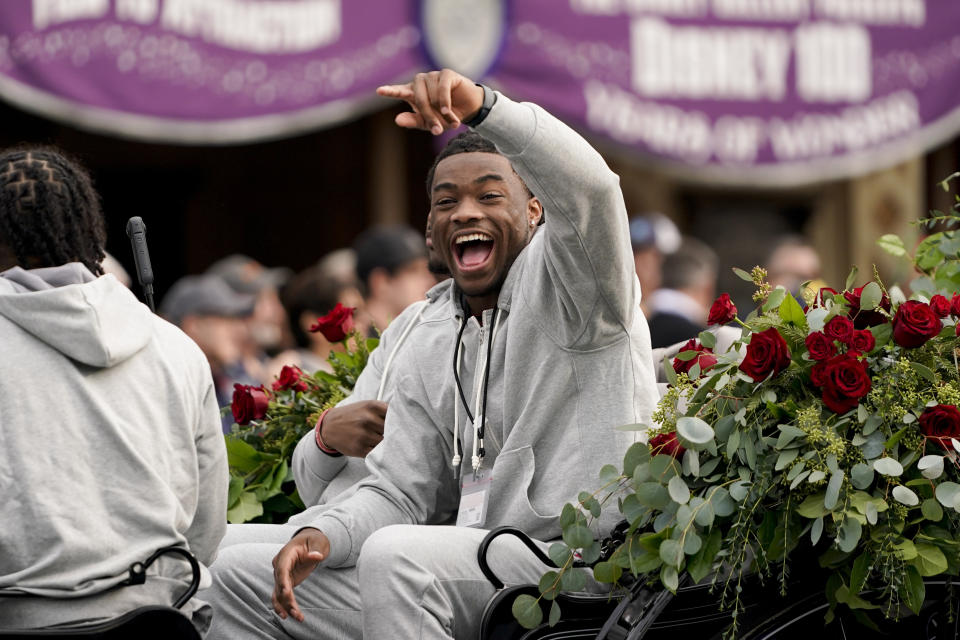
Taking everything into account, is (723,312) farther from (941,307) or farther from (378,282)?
(378,282)

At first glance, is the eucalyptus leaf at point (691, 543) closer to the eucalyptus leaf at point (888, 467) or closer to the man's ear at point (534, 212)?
the eucalyptus leaf at point (888, 467)

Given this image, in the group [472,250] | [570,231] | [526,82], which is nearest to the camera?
[570,231]

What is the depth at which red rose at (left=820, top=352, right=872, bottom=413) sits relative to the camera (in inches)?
118

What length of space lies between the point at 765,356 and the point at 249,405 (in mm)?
2059

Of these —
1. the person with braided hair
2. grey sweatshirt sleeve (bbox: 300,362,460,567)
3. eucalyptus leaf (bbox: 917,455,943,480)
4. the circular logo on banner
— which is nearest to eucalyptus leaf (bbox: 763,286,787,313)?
eucalyptus leaf (bbox: 917,455,943,480)

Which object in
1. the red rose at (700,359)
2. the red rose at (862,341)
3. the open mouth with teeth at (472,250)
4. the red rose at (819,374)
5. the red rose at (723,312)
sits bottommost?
the red rose at (700,359)

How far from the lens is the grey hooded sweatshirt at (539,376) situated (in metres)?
3.32

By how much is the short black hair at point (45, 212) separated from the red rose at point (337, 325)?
148cm

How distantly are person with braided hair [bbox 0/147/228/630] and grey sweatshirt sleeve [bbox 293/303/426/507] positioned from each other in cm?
81

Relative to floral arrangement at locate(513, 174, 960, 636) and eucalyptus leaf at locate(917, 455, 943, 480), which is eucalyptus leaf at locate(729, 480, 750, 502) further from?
eucalyptus leaf at locate(917, 455, 943, 480)

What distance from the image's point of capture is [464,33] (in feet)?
26.0

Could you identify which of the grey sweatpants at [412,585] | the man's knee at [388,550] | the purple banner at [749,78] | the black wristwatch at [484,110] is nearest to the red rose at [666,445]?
the grey sweatpants at [412,585]

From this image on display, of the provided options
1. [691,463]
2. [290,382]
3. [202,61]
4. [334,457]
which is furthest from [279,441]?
[202,61]

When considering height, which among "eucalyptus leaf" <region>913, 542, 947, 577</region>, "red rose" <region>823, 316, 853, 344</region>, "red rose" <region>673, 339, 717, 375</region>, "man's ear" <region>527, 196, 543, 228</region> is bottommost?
"eucalyptus leaf" <region>913, 542, 947, 577</region>
